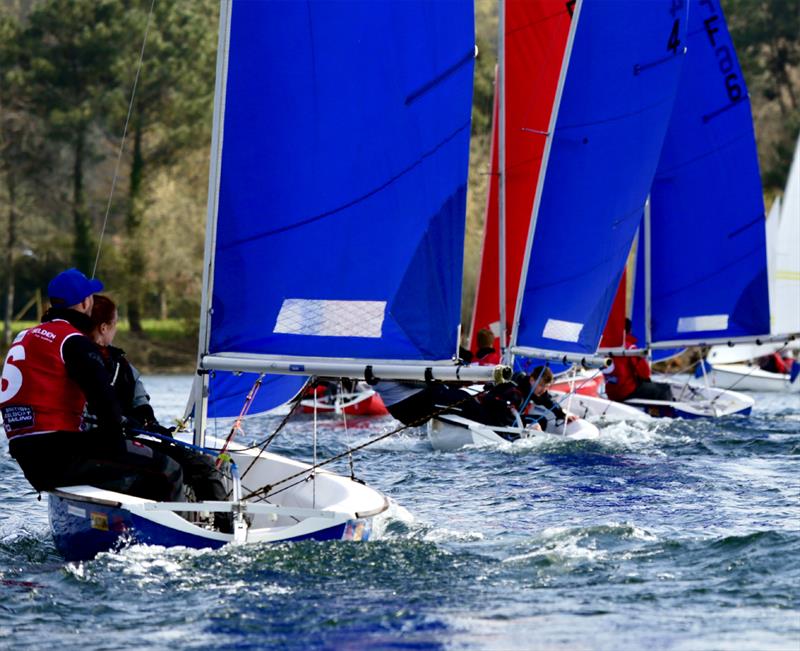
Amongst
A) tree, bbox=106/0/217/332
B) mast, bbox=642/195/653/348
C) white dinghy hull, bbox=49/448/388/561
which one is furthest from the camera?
tree, bbox=106/0/217/332

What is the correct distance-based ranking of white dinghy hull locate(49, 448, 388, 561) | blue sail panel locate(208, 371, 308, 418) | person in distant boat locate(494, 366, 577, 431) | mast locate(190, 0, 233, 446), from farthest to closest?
person in distant boat locate(494, 366, 577, 431) < blue sail panel locate(208, 371, 308, 418) < mast locate(190, 0, 233, 446) < white dinghy hull locate(49, 448, 388, 561)

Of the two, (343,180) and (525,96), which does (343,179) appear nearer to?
(343,180)

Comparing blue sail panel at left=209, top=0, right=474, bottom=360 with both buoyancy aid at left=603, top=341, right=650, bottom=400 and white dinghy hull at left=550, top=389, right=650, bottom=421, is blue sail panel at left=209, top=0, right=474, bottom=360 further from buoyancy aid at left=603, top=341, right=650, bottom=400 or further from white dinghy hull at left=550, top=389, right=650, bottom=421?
buoyancy aid at left=603, top=341, right=650, bottom=400

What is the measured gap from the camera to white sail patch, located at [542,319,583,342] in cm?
1259

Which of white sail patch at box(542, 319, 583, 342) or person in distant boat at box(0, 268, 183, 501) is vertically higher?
white sail patch at box(542, 319, 583, 342)

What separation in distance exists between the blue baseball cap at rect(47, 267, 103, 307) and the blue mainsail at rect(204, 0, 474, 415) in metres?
0.74

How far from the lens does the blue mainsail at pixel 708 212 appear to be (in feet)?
58.1

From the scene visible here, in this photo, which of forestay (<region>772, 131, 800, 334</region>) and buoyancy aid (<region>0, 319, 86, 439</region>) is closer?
buoyancy aid (<region>0, 319, 86, 439</region>)

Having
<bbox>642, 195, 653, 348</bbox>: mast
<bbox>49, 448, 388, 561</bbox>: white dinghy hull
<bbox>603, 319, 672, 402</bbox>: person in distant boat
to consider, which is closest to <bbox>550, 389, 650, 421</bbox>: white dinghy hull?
<bbox>603, 319, 672, 402</bbox>: person in distant boat

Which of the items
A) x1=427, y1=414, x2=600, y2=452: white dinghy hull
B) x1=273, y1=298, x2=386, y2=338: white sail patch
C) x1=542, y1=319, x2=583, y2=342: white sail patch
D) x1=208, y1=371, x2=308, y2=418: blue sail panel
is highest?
x1=273, y1=298, x2=386, y2=338: white sail patch

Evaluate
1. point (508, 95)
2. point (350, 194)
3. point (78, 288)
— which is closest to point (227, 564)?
point (78, 288)

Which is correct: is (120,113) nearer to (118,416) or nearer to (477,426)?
(477,426)

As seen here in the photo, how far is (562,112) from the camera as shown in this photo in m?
13.2

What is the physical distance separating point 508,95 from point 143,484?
30.7 ft
